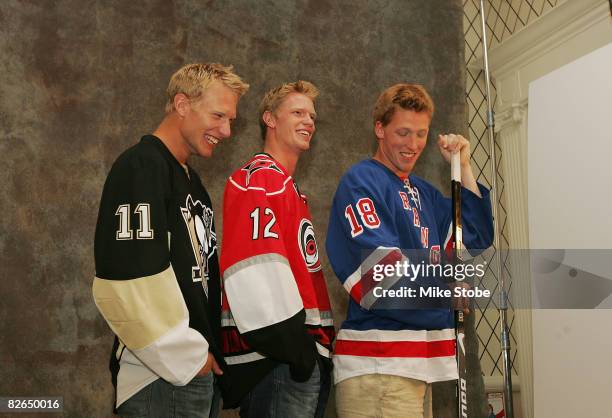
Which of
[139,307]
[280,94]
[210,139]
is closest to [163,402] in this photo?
[139,307]

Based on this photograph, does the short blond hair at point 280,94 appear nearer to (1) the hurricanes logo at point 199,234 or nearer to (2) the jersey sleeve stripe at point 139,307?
(1) the hurricanes logo at point 199,234

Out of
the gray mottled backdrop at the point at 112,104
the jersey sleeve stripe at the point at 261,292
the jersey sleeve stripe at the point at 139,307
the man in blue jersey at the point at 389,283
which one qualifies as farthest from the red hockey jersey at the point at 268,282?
the gray mottled backdrop at the point at 112,104

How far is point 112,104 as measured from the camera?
264cm

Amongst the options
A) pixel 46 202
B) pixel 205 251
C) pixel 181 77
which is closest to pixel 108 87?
pixel 46 202

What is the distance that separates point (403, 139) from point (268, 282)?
2.15ft

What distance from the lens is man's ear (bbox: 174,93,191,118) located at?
1805mm

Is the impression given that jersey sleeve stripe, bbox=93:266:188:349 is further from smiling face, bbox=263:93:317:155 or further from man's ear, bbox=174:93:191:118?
smiling face, bbox=263:93:317:155

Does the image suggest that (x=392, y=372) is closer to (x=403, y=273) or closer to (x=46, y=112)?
(x=403, y=273)

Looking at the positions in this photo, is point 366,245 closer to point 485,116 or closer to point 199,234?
point 199,234

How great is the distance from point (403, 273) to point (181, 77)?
810mm

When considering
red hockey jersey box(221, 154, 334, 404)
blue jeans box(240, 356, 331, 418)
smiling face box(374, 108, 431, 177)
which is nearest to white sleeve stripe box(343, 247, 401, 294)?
red hockey jersey box(221, 154, 334, 404)

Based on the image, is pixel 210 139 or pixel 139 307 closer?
pixel 139 307

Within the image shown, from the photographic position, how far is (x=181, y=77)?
1.84 meters

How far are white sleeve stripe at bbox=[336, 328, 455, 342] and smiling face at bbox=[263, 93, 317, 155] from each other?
0.58 meters
